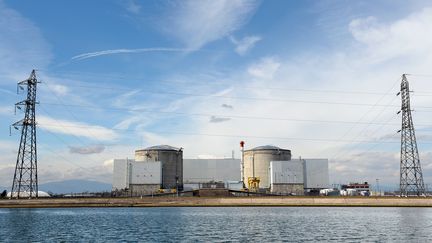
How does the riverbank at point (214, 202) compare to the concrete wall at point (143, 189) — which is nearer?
the riverbank at point (214, 202)

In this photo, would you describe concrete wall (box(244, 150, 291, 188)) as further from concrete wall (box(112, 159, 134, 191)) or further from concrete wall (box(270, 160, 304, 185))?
concrete wall (box(112, 159, 134, 191))

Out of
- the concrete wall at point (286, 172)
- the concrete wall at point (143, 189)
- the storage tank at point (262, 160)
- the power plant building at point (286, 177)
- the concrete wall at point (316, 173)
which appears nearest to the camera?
the concrete wall at point (143, 189)

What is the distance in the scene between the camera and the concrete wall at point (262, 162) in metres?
142

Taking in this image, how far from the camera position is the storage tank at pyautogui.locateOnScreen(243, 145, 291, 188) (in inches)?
5595

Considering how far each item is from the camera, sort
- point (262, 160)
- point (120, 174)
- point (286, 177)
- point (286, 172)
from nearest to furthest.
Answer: point (286, 177) → point (286, 172) → point (120, 174) → point (262, 160)

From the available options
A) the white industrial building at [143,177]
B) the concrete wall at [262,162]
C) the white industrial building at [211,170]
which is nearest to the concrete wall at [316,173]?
the concrete wall at [262,162]

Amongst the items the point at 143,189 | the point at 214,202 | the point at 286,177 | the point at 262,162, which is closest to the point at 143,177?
the point at 143,189

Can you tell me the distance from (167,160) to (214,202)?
37.0 meters

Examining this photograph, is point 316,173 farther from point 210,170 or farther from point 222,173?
point 210,170

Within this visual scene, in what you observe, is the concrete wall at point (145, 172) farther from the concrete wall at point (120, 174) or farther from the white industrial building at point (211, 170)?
the white industrial building at point (211, 170)

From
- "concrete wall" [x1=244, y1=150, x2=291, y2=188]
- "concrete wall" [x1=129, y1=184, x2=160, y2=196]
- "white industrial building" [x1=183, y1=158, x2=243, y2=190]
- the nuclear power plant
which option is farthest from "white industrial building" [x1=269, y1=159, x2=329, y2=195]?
"concrete wall" [x1=129, y1=184, x2=160, y2=196]

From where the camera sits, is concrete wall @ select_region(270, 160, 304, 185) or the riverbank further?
concrete wall @ select_region(270, 160, 304, 185)

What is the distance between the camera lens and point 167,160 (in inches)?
5527

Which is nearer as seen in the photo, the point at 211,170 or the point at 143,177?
the point at 143,177
